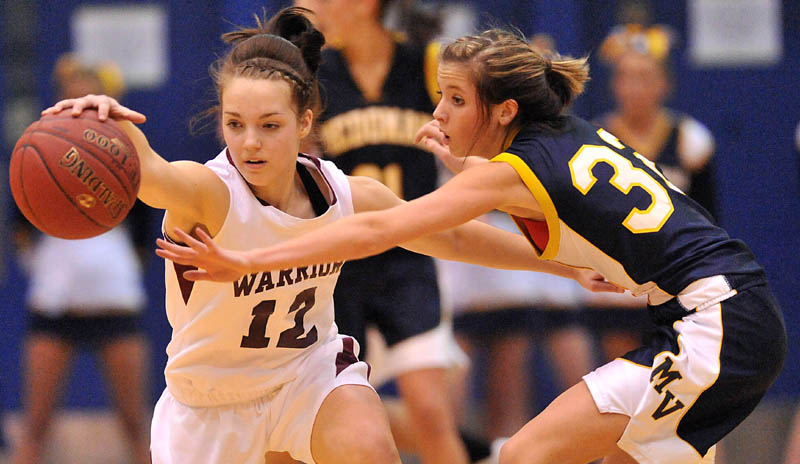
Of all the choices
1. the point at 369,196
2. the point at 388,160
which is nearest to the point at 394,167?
the point at 388,160

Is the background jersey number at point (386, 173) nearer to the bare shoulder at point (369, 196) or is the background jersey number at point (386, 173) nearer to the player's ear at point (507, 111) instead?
the bare shoulder at point (369, 196)

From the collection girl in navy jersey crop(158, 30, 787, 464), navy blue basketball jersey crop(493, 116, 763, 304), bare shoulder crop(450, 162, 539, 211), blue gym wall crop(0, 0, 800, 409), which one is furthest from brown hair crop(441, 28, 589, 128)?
blue gym wall crop(0, 0, 800, 409)

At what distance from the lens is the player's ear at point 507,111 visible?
3316 mm

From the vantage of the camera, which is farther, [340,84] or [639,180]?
[340,84]

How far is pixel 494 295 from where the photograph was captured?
609 centimetres

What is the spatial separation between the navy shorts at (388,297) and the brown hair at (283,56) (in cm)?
126

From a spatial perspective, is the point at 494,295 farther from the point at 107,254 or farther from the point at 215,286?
the point at 215,286

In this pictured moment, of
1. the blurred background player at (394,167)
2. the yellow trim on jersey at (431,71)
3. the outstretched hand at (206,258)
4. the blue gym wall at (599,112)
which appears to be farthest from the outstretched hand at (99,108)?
the blue gym wall at (599,112)

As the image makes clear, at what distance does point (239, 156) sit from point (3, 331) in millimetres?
4811

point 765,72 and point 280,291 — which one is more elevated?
point 280,291

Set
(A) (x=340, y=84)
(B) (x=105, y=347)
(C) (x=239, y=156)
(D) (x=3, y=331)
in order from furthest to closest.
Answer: (D) (x=3, y=331)
(B) (x=105, y=347)
(A) (x=340, y=84)
(C) (x=239, y=156)

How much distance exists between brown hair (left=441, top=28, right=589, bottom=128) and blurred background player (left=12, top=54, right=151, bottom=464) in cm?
305

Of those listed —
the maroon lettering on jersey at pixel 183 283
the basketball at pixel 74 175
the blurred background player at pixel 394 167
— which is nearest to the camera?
the basketball at pixel 74 175

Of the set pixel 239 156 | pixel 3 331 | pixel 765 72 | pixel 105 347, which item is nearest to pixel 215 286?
pixel 239 156
